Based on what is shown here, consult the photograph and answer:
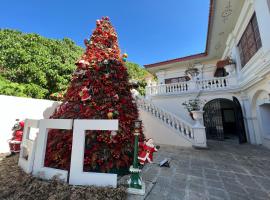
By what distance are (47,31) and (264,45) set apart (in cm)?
1291

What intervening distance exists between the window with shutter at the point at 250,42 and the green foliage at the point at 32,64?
10418 millimetres

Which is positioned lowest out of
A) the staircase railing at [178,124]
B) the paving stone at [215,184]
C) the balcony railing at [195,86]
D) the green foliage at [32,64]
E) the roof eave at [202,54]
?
the paving stone at [215,184]

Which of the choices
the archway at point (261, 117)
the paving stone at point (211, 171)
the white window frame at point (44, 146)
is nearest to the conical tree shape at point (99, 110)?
the white window frame at point (44, 146)

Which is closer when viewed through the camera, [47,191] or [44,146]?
[47,191]

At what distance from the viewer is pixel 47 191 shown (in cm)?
226

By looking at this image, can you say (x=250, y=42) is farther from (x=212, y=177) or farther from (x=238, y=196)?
Result: (x=238, y=196)

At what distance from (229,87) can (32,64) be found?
1185 centimetres

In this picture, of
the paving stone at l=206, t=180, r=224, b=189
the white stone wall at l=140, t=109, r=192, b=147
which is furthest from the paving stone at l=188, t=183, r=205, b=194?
the white stone wall at l=140, t=109, r=192, b=147

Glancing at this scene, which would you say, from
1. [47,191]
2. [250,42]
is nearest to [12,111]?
[47,191]

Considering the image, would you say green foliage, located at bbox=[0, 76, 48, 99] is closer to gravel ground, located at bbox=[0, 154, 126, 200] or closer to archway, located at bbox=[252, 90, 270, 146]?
gravel ground, located at bbox=[0, 154, 126, 200]

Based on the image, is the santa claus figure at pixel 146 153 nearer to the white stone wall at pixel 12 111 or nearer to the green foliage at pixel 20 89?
the white stone wall at pixel 12 111

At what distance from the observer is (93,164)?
2.62m

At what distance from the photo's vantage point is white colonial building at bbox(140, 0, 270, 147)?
5.20 metres

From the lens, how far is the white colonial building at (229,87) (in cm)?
520
